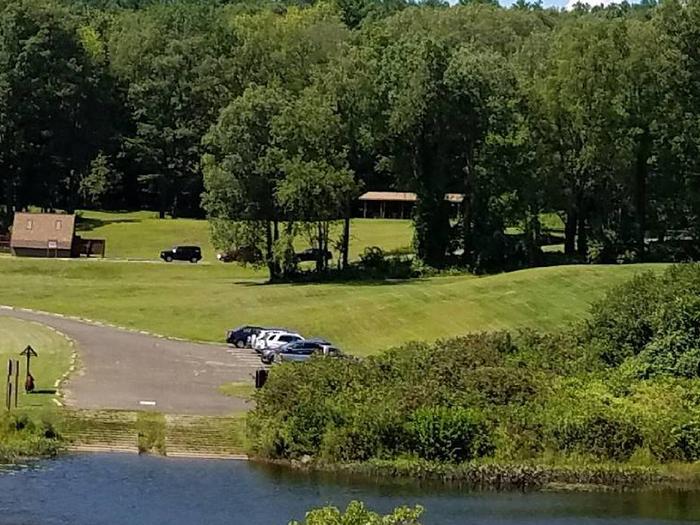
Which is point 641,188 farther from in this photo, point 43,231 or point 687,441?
point 687,441

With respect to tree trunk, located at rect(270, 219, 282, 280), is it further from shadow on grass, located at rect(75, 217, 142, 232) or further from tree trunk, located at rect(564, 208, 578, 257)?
shadow on grass, located at rect(75, 217, 142, 232)

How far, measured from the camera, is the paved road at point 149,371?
50625 mm

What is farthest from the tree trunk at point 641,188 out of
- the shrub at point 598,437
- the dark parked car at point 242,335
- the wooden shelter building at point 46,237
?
the shrub at point 598,437

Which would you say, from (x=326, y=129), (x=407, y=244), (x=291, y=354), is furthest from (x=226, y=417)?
(x=407, y=244)

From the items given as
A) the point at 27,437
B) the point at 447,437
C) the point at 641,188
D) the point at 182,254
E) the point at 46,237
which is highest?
the point at 641,188

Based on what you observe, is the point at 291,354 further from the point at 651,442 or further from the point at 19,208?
the point at 19,208

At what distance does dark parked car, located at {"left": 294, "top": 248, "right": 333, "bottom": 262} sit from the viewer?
8938 centimetres

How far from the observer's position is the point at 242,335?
6631 centimetres

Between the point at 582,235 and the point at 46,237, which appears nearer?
the point at 582,235

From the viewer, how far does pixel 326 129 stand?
8738 centimetres

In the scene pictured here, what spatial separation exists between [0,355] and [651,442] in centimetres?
2903

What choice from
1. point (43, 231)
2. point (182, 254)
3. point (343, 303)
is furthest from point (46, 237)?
point (343, 303)

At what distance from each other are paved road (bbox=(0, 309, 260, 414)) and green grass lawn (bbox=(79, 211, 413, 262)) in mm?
35751

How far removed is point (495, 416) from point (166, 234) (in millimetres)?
73830
